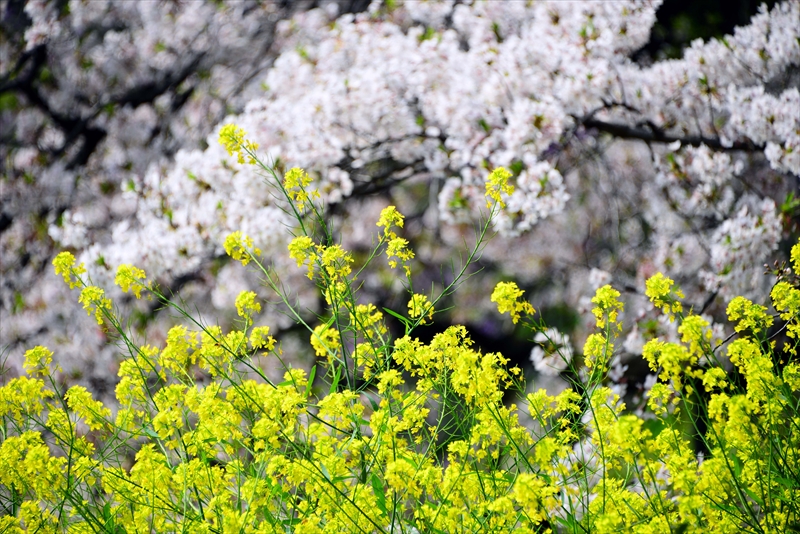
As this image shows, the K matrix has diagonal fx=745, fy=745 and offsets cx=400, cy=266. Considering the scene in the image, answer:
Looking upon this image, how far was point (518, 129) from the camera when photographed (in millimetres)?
3512

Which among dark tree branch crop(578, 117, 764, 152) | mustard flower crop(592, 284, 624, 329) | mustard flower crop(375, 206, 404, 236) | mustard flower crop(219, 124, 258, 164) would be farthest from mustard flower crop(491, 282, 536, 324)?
dark tree branch crop(578, 117, 764, 152)

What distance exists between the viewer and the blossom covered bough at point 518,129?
3.52 m

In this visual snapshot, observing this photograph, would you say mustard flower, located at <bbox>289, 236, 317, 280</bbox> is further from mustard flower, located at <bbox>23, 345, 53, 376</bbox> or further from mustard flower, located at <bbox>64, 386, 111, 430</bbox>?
mustard flower, located at <bbox>23, 345, 53, 376</bbox>

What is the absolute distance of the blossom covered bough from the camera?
11.5 ft

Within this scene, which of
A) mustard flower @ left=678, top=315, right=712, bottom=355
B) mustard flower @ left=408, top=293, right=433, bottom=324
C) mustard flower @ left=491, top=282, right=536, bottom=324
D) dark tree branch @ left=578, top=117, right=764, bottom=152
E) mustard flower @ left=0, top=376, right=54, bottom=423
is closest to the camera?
mustard flower @ left=678, top=315, right=712, bottom=355

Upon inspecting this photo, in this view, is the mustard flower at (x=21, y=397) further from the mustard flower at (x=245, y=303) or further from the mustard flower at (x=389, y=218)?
the mustard flower at (x=389, y=218)

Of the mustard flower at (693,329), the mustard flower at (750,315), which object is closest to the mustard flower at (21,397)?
the mustard flower at (693,329)

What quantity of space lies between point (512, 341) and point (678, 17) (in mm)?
2973

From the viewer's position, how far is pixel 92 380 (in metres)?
5.62


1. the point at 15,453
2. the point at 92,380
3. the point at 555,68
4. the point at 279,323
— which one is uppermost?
the point at 555,68

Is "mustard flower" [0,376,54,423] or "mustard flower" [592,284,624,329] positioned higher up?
"mustard flower" [592,284,624,329]

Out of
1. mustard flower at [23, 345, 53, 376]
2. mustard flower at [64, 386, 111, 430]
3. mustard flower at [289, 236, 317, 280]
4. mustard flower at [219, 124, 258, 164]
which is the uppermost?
mustard flower at [219, 124, 258, 164]

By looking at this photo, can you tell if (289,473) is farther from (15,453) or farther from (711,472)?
(711,472)

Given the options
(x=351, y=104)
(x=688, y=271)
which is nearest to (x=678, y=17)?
(x=688, y=271)
